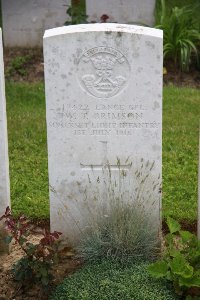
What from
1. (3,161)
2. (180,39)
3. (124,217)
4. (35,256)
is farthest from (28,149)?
(180,39)

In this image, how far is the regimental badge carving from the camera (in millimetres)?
4816

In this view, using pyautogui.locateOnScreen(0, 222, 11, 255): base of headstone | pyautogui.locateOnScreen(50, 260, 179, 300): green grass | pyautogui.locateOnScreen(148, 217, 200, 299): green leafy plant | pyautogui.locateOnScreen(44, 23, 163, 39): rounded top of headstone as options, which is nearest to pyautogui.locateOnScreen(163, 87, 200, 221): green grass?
pyautogui.locateOnScreen(148, 217, 200, 299): green leafy plant

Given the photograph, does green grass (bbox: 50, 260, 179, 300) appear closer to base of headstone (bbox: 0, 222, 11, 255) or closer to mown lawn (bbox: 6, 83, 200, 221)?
base of headstone (bbox: 0, 222, 11, 255)

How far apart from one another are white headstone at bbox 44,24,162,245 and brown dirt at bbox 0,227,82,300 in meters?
0.36

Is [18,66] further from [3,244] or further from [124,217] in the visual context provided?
[124,217]

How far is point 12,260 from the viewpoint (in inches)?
201

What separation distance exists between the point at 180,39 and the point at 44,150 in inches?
129

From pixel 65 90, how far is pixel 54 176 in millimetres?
615

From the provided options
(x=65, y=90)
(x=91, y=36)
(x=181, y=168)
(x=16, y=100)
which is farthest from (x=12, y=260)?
(x=16, y=100)

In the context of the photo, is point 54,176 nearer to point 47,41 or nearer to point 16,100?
point 47,41

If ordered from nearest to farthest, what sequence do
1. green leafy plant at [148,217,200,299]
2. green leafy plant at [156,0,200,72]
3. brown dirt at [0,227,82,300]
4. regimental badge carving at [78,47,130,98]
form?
green leafy plant at [148,217,200,299] → brown dirt at [0,227,82,300] → regimental badge carving at [78,47,130,98] → green leafy plant at [156,0,200,72]

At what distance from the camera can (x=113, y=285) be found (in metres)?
4.43

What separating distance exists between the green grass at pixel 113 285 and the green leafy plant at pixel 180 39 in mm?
5215

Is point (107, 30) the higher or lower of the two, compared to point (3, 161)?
higher
